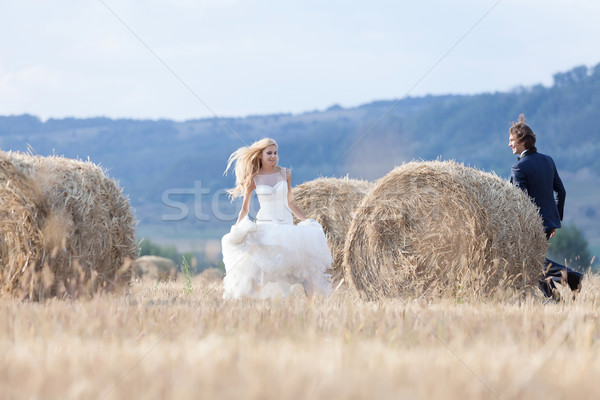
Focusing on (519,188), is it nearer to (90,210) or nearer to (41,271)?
(90,210)

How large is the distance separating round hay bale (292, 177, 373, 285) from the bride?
209 cm

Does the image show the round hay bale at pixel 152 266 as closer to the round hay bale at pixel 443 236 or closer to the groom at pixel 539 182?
the round hay bale at pixel 443 236

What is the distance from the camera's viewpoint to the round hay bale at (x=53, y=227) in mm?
6965

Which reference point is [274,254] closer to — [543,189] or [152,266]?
[543,189]

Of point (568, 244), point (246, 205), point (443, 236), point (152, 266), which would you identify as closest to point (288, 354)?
point (443, 236)

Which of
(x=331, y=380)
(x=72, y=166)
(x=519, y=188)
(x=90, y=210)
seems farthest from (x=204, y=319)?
(x=519, y=188)

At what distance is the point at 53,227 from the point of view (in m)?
7.00

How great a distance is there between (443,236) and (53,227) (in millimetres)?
4321

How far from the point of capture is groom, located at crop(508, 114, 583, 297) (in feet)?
27.5

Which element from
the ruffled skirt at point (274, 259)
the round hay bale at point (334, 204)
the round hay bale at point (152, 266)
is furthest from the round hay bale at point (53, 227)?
the round hay bale at point (152, 266)

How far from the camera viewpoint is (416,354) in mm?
3783

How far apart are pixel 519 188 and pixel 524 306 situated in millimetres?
2195

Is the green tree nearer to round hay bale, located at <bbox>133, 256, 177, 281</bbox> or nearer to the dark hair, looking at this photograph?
round hay bale, located at <bbox>133, 256, 177, 281</bbox>

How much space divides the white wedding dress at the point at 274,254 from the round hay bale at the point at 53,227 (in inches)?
60.3
